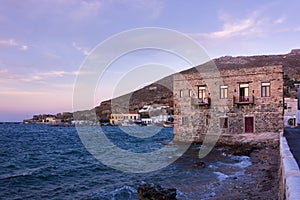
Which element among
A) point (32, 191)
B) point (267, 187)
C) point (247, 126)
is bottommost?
point (32, 191)

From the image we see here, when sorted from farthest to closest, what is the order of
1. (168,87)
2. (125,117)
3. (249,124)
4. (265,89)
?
(125,117)
(168,87)
(249,124)
(265,89)

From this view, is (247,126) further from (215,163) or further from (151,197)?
(151,197)

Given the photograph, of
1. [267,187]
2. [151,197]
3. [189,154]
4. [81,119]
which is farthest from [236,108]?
[81,119]

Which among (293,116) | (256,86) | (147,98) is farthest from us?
(147,98)

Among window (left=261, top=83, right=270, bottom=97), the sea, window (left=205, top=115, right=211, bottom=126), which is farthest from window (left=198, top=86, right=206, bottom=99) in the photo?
the sea

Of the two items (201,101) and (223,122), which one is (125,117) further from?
(223,122)

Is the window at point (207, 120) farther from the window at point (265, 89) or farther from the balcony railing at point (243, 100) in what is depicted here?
the window at point (265, 89)

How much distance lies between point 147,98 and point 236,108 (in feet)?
209

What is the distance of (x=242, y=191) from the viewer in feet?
30.7

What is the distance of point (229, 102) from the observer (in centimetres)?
2295

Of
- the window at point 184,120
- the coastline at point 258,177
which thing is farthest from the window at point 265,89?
the window at point 184,120

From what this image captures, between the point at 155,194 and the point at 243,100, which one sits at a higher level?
the point at 243,100

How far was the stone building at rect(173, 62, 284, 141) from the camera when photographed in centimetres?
2134

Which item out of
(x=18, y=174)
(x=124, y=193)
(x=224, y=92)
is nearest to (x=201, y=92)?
(x=224, y=92)
